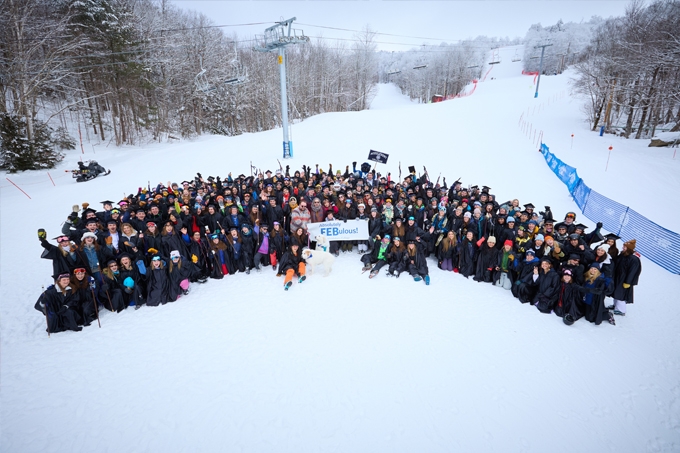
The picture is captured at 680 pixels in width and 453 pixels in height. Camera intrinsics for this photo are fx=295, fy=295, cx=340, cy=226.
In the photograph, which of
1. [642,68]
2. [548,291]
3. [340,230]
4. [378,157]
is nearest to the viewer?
[548,291]

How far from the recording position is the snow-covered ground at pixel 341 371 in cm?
425

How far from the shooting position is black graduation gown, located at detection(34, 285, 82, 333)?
6109 mm

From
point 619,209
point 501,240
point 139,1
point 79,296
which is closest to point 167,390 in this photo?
point 79,296

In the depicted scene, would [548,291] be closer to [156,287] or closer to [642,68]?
[156,287]

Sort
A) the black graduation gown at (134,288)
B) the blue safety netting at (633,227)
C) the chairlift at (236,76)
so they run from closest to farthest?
the black graduation gown at (134,288), the blue safety netting at (633,227), the chairlift at (236,76)

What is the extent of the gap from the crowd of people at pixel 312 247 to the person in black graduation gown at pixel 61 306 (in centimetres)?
2

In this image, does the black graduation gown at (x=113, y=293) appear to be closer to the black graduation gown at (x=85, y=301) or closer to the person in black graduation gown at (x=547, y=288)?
the black graduation gown at (x=85, y=301)

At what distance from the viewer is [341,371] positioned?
17.2 ft

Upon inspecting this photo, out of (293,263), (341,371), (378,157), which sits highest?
(378,157)

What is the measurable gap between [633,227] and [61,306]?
1670 cm

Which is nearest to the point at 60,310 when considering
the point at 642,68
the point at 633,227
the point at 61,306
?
the point at 61,306

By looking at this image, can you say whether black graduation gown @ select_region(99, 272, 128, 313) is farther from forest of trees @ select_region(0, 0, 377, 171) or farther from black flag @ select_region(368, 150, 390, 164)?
forest of trees @ select_region(0, 0, 377, 171)

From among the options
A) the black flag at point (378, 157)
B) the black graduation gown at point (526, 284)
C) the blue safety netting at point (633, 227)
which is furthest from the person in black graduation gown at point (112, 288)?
the blue safety netting at point (633, 227)

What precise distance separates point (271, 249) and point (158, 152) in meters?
21.6
